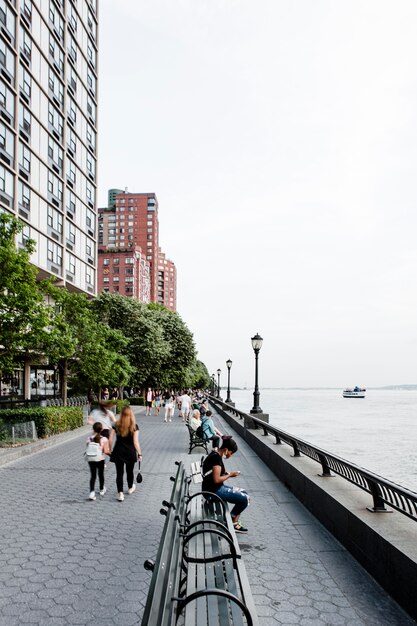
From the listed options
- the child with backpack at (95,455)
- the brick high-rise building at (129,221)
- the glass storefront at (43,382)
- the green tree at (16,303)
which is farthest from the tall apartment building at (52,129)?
the brick high-rise building at (129,221)

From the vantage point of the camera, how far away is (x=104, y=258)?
438ft

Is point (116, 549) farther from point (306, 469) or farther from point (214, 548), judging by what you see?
point (306, 469)

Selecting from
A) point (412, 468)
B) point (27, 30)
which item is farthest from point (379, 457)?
point (27, 30)

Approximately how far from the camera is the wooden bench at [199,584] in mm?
3123

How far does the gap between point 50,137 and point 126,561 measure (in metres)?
38.4

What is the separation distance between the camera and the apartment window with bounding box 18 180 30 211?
33.2 m

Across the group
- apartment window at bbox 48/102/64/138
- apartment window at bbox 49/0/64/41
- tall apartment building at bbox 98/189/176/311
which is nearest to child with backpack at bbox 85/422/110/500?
apartment window at bbox 48/102/64/138

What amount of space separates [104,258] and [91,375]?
357ft

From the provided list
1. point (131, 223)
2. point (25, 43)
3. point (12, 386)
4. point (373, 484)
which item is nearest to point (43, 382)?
point (12, 386)

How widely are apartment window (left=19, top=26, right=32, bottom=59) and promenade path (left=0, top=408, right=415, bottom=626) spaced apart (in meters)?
33.8

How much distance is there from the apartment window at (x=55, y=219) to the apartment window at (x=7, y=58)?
9913mm

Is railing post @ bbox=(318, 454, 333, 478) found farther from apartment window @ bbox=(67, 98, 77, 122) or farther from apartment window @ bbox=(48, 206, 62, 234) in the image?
apartment window @ bbox=(67, 98, 77, 122)

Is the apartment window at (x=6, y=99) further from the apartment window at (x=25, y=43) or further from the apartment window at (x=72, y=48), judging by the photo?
the apartment window at (x=72, y=48)

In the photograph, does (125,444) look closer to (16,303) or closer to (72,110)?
(16,303)
